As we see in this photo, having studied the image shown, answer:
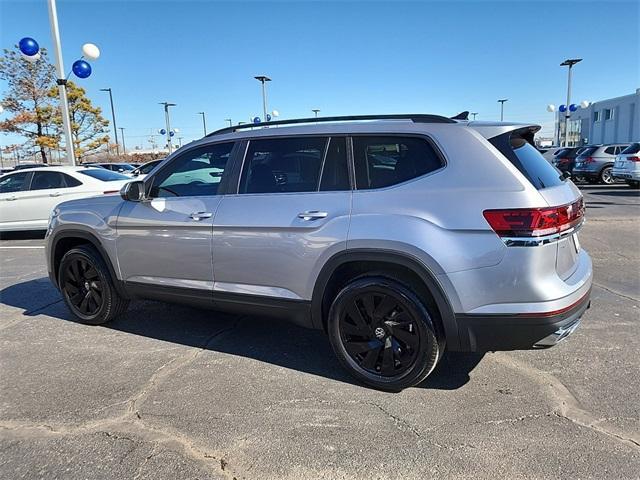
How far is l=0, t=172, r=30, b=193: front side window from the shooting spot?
9891mm

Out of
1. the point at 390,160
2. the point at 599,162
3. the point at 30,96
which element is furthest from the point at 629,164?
the point at 30,96

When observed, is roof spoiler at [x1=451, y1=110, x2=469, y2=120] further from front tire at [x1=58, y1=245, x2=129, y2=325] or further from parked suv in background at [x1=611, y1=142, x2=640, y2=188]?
parked suv in background at [x1=611, y1=142, x2=640, y2=188]

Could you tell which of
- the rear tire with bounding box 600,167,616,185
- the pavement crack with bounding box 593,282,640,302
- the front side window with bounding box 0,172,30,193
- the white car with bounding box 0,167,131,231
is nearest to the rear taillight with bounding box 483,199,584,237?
the pavement crack with bounding box 593,282,640,302

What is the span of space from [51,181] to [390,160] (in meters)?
9.10

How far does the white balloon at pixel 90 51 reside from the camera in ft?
38.5

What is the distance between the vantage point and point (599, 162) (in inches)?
714

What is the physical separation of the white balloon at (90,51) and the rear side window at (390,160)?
37.0 ft

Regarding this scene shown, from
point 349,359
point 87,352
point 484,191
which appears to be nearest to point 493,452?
point 349,359

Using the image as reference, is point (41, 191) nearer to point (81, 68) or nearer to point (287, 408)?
point (81, 68)

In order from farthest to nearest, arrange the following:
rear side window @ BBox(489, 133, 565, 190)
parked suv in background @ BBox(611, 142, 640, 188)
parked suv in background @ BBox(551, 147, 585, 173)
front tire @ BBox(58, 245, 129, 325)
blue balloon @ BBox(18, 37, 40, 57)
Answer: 1. parked suv in background @ BBox(551, 147, 585, 173)
2. parked suv in background @ BBox(611, 142, 640, 188)
3. blue balloon @ BBox(18, 37, 40, 57)
4. front tire @ BBox(58, 245, 129, 325)
5. rear side window @ BBox(489, 133, 565, 190)

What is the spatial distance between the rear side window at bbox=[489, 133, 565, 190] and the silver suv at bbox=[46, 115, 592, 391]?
0.02 m

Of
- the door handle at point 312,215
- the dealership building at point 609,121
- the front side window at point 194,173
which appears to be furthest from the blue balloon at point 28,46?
the dealership building at point 609,121

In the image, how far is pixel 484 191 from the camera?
9.00ft

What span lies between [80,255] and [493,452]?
3938 mm
